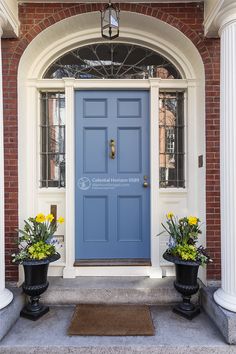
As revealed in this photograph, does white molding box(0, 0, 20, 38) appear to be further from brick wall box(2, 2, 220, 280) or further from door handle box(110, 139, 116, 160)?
door handle box(110, 139, 116, 160)

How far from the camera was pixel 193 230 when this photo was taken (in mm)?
3131

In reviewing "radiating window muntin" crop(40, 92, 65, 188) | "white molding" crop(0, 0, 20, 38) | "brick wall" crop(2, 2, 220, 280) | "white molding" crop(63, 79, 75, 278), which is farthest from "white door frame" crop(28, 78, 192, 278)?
"white molding" crop(0, 0, 20, 38)

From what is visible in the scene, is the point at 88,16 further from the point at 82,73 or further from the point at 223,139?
the point at 223,139

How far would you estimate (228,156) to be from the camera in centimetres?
275

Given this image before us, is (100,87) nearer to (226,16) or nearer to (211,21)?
(211,21)

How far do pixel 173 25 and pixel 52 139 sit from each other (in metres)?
1.98

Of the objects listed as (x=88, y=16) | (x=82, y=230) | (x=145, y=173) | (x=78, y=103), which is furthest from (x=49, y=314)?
Answer: (x=88, y=16)

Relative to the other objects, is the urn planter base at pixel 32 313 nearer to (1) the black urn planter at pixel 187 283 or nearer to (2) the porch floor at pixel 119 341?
(2) the porch floor at pixel 119 341

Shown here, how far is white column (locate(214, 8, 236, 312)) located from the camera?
2.70m

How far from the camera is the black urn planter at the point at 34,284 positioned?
2933mm

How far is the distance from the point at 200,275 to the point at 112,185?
1.51 meters

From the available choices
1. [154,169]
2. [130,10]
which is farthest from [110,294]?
[130,10]

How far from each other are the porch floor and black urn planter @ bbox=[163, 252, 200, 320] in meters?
0.14

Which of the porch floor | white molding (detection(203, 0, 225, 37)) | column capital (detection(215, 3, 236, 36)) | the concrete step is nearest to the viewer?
the porch floor
